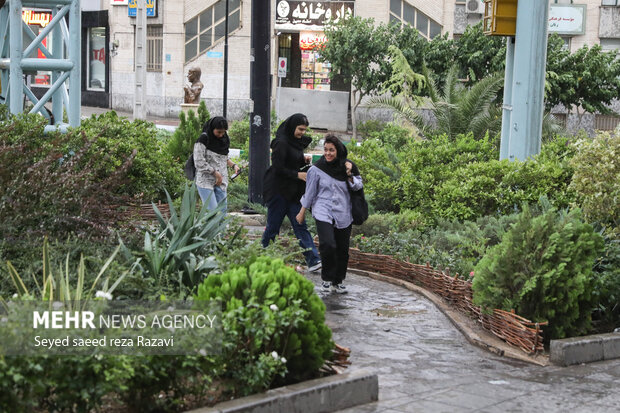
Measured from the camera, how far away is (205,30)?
4662cm

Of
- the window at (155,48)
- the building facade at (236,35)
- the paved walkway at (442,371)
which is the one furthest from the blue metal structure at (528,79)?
the window at (155,48)

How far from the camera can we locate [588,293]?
8.38 meters

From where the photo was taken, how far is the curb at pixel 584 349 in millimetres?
7840

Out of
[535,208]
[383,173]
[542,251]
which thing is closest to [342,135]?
[383,173]

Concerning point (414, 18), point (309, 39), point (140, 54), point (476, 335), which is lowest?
point (476, 335)

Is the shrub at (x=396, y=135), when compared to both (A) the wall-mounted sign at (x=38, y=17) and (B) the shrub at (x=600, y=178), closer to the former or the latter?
(B) the shrub at (x=600, y=178)

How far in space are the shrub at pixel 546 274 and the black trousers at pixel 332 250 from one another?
2003mm

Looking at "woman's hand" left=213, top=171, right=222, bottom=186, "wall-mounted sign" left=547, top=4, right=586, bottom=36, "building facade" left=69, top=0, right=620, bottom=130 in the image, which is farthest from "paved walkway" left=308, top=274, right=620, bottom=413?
"wall-mounted sign" left=547, top=4, right=586, bottom=36

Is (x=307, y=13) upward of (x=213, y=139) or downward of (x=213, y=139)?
upward

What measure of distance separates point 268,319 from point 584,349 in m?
3.27

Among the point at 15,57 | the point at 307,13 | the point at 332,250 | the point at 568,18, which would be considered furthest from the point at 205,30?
the point at 332,250

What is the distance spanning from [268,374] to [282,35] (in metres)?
41.4

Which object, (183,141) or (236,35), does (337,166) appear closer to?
(183,141)

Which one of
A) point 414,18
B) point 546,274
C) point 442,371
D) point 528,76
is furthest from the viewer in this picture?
point 414,18
